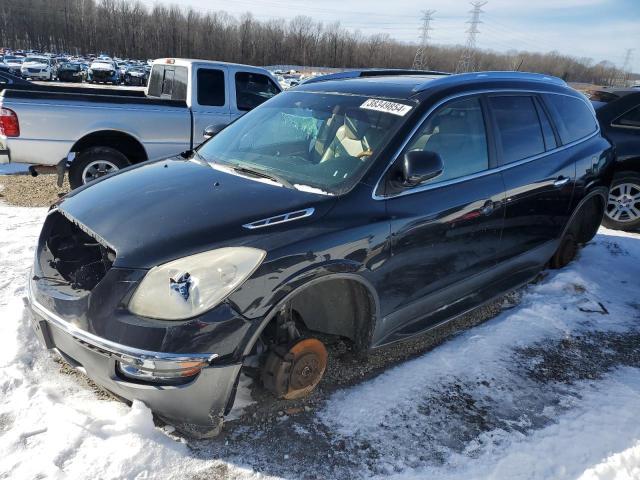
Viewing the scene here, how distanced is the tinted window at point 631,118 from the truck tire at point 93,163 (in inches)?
267

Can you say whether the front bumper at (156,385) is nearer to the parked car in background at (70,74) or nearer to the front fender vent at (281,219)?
the front fender vent at (281,219)

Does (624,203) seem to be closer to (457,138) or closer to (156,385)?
(457,138)

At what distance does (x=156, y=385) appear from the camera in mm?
2252

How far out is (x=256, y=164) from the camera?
3262 mm

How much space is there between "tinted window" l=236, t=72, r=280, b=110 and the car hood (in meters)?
4.88

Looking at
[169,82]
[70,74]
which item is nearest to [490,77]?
[169,82]

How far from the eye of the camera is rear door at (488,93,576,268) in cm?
367

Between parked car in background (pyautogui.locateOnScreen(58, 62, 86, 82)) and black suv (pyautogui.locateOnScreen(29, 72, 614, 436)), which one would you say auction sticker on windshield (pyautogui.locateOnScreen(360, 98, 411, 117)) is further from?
parked car in background (pyautogui.locateOnScreen(58, 62, 86, 82))

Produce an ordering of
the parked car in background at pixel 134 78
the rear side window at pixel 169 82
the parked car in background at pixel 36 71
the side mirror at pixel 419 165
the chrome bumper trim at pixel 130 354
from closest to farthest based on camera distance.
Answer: the chrome bumper trim at pixel 130 354, the side mirror at pixel 419 165, the rear side window at pixel 169 82, the parked car in background at pixel 36 71, the parked car in background at pixel 134 78

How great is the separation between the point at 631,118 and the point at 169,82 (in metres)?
6.92

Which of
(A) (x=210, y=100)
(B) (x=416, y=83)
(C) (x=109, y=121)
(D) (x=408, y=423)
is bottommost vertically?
(D) (x=408, y=423)

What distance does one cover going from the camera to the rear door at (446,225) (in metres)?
2.94

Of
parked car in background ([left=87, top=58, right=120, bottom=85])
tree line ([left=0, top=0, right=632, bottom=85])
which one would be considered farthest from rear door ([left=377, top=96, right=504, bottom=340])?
tree line ([left=0, top=0, right=632, bottom=85])

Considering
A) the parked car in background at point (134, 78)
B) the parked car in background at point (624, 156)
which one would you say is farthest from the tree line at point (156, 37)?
the parked car in background at point (624, 156)
